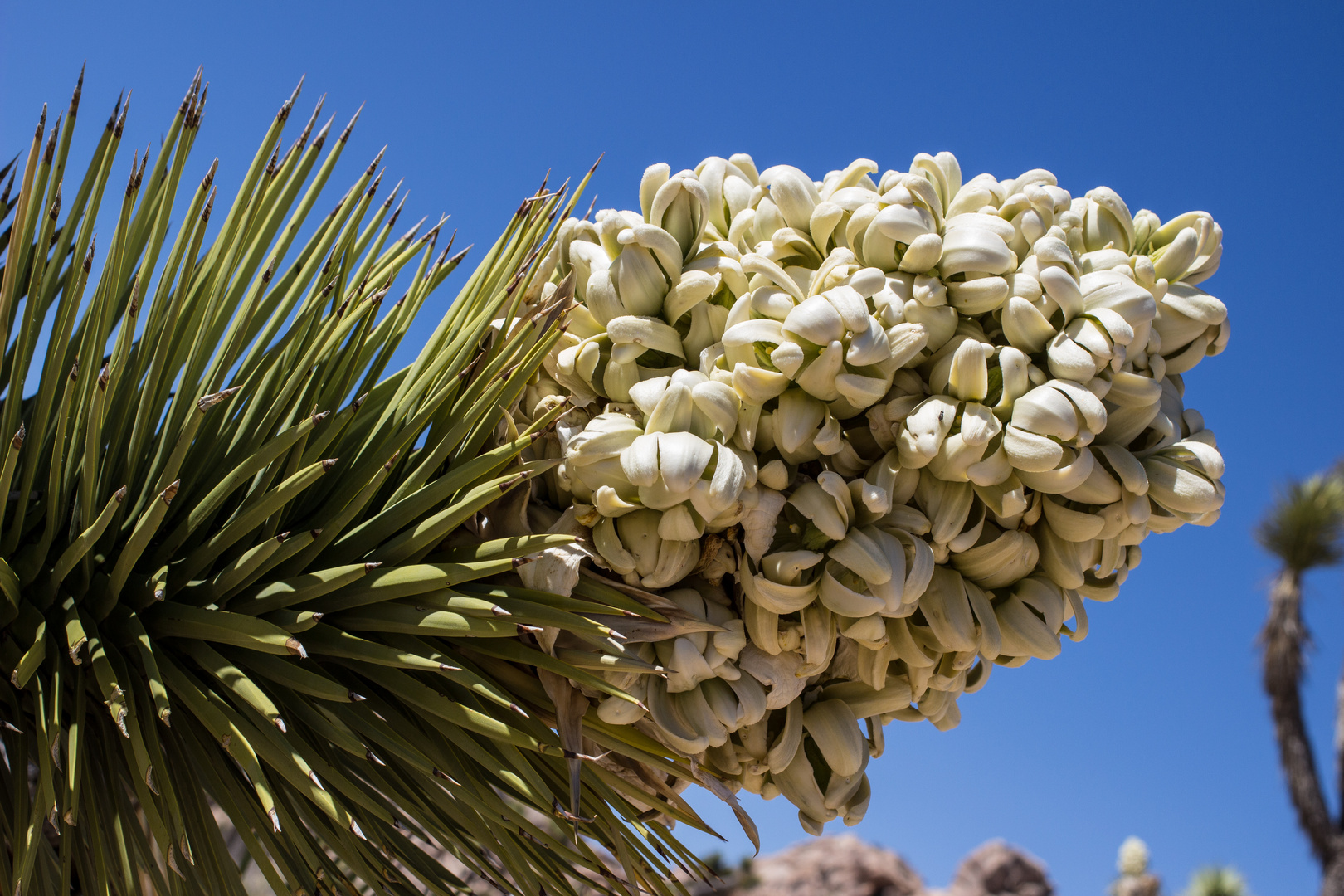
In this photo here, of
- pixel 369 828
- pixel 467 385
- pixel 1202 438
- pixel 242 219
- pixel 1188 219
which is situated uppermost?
pixel 1188 219

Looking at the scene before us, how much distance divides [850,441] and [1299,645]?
557 inches

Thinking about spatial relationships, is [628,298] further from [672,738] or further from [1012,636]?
[1012,636]

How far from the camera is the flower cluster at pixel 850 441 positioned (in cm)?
136

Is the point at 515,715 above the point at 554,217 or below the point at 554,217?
below

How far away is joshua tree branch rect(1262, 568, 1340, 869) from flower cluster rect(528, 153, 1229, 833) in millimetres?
13503

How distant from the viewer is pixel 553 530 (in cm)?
144

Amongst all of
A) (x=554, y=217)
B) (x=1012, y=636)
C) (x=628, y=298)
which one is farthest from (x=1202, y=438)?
(x=554, y=217)

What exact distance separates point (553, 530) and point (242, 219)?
62cm

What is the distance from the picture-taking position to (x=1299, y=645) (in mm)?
13305

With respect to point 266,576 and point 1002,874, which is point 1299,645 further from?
point 266,576

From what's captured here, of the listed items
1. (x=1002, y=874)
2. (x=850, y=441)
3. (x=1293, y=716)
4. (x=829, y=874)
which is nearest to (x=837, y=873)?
(x=829, y=874)

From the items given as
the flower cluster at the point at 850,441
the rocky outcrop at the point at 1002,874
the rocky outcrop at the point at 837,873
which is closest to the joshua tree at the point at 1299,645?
the rocky outcrop at the point at 1002,874

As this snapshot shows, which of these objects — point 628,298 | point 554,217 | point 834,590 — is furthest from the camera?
point 554,217

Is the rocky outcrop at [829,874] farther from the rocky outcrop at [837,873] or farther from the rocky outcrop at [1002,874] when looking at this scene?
the rocky outcrop at [1002,874]
